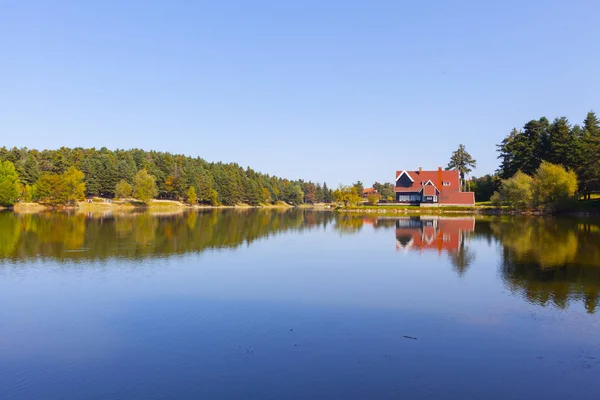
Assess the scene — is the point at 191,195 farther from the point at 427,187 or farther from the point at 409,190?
the point at 427,187

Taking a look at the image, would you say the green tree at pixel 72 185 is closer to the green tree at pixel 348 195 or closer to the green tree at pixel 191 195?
the green tree at pixel 191 195

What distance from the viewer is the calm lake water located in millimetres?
9203

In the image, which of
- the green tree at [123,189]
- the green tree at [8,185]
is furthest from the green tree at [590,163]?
the green tree at [8,185]

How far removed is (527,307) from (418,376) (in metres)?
7.86

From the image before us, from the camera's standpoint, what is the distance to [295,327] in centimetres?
1291

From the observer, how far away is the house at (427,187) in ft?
315

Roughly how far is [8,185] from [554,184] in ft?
289

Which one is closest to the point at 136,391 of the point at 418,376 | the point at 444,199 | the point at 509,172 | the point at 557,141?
the point at 418,376

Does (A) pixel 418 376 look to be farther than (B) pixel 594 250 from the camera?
No

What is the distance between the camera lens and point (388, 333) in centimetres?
1245

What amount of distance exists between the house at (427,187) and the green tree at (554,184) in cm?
3000

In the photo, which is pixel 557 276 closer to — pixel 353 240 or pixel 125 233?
pixel 353 240

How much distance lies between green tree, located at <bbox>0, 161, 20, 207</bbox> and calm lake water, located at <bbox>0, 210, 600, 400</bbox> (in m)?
60.1

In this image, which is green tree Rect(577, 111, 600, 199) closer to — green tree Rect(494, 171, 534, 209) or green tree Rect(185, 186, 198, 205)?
green tree Rect(494, 171, 534, 209)
